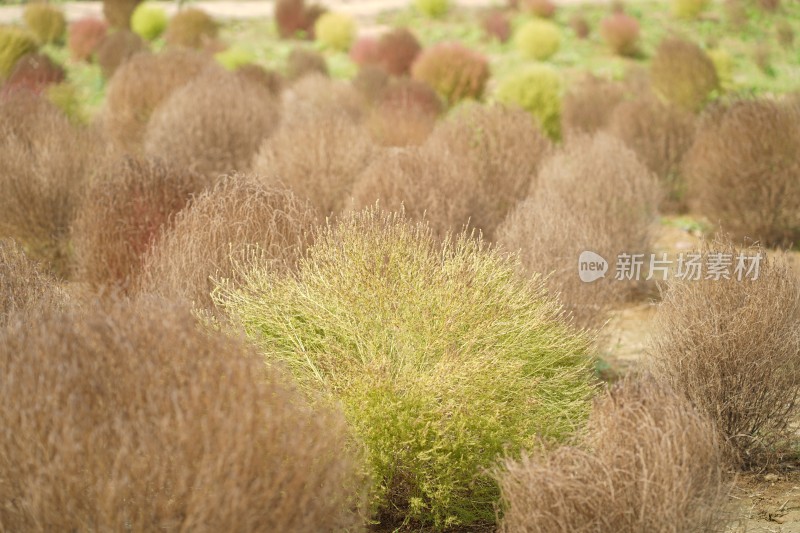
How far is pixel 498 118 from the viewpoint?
898cm

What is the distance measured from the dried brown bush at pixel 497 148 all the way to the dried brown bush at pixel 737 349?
3.28 m

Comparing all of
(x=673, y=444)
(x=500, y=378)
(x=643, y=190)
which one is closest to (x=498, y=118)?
(x=643, y=190)

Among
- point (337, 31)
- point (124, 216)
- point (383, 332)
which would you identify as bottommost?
point (337, 31)

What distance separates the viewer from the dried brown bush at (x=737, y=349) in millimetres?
4539

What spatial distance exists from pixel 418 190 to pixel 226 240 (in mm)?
1993

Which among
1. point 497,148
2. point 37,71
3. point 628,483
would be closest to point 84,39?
point 37,71

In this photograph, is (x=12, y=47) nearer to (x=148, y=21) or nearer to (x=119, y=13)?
(x=148, y=21)

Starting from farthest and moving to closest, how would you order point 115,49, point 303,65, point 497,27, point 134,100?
point 497,27
point 115,49
point 303,65
point 134,100

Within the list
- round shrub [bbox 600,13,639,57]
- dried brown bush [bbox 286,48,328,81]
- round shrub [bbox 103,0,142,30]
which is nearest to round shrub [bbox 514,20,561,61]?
round shrub [bbox 600,13,639,57]

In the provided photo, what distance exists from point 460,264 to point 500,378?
1.96ft

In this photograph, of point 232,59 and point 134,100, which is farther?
point 232,59

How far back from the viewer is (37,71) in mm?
16766

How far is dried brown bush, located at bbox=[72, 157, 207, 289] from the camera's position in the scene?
619 centimetres

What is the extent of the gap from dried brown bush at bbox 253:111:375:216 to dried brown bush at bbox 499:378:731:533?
4740 millimetres
